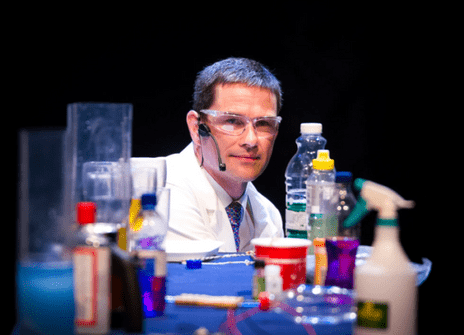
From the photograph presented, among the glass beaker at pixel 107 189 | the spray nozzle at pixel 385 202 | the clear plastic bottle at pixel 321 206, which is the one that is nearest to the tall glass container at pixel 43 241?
the glass beaker at pixel 107 189

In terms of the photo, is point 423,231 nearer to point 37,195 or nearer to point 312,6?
point 312,6

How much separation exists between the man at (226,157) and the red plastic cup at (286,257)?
0.87m

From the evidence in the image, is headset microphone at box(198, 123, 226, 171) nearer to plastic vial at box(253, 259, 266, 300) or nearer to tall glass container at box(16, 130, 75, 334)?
plastic vial at box(253, 259, 266, 300)

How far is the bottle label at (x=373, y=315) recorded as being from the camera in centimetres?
91

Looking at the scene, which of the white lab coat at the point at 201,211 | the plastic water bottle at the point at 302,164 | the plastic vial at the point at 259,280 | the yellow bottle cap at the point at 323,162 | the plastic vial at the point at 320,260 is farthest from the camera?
the white lab coat at the point at 201,211

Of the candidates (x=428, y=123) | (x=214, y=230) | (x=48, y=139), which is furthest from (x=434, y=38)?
(x=48, y=139)

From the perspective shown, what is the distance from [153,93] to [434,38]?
5.81 ft

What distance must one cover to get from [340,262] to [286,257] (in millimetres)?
149

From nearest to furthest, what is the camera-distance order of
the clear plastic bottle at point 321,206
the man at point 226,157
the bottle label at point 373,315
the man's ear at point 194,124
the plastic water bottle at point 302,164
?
the bottle label at point 373,315 < the clear plastic bottle at point 321,206 < the plastic water bottle at point 302,164 < the man at point 226,157 < the man's ear at point 194,124

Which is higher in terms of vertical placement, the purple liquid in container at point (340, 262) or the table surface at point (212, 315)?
the purple liquid in container at point (340, 262)

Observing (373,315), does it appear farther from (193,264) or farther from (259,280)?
(193,264)

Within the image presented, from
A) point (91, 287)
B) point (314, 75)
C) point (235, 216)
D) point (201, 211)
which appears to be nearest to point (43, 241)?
point (91, 287)

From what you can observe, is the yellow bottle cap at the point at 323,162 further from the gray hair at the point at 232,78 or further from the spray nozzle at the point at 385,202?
the gray hair at the point at 232,78

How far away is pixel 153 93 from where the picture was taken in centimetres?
327
